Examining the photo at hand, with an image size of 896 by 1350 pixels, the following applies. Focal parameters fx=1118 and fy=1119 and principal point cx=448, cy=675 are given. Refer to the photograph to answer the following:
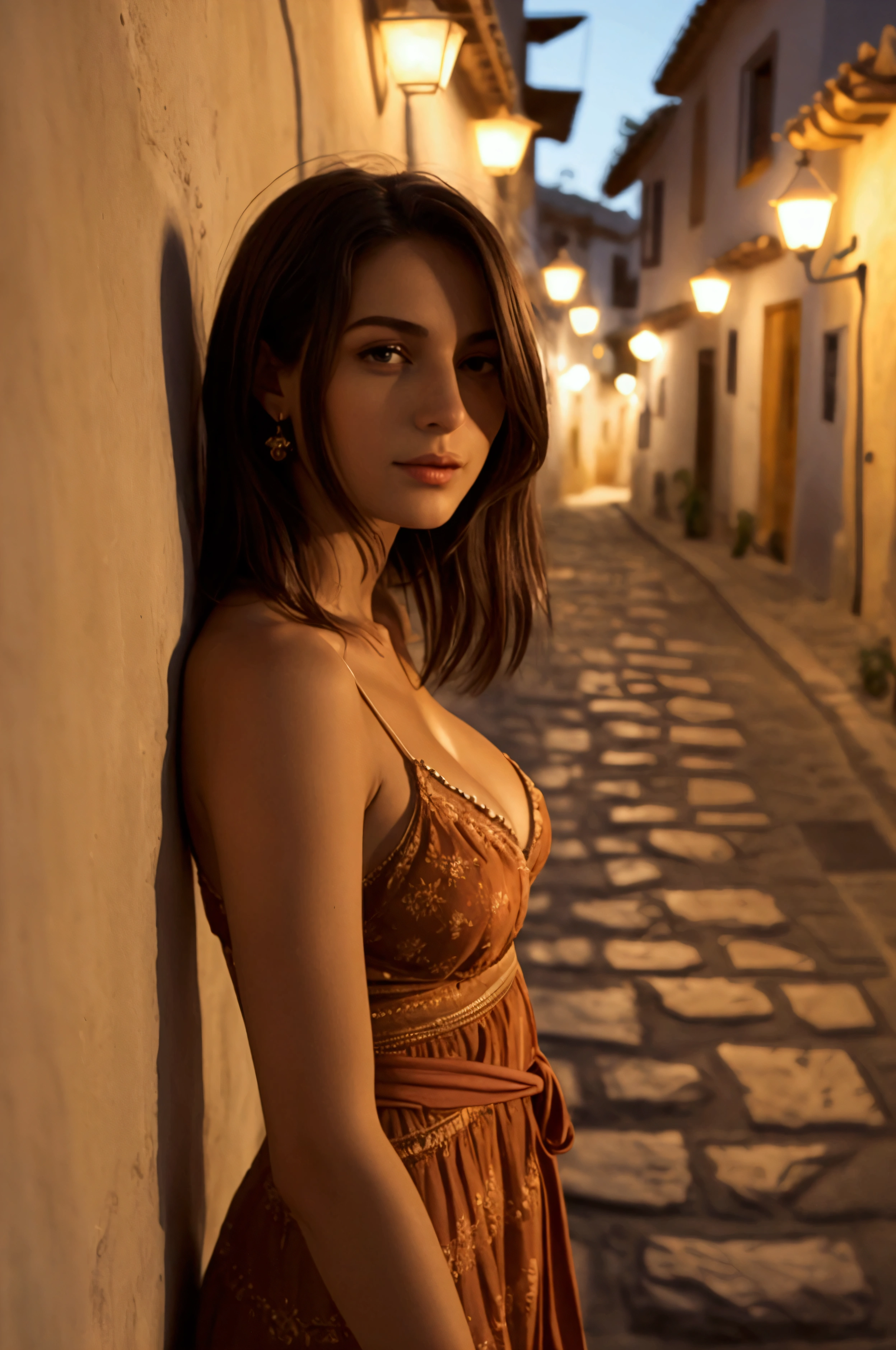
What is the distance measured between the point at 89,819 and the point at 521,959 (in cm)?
350

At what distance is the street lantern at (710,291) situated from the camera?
11.9 m

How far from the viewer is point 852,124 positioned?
8.68 meters

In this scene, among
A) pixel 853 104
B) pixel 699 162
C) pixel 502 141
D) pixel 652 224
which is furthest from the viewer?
pixel 652 224

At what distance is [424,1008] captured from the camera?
144 cm

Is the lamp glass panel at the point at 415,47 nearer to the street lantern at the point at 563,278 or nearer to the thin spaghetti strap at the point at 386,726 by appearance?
the thin spaghetti strap at the point at 386,726

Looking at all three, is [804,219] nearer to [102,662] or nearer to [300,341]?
[300,341]

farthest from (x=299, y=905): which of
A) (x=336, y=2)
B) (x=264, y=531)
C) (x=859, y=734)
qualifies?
(x=859, y=734)

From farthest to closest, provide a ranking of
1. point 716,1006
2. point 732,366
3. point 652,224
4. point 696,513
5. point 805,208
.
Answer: point 652,224 < point 696,513 < point 732,366 < point 805,208 < point 716,1006

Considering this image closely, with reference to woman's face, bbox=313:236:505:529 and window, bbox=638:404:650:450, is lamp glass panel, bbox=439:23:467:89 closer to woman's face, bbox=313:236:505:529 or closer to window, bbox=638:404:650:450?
woman's face, bbox=313:236:505:529

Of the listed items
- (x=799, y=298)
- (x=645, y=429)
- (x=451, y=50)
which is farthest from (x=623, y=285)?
(x=451, y=50)

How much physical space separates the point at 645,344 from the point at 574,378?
25.9 ft

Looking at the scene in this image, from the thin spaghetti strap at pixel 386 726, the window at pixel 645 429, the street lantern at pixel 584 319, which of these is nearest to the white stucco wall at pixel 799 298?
the window at pixel 645 429

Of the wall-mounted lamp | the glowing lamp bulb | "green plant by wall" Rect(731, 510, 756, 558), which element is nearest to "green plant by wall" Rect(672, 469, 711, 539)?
"green plant by wall" Rect(731, 510, 756, 558)

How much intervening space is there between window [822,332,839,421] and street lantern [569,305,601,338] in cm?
582
